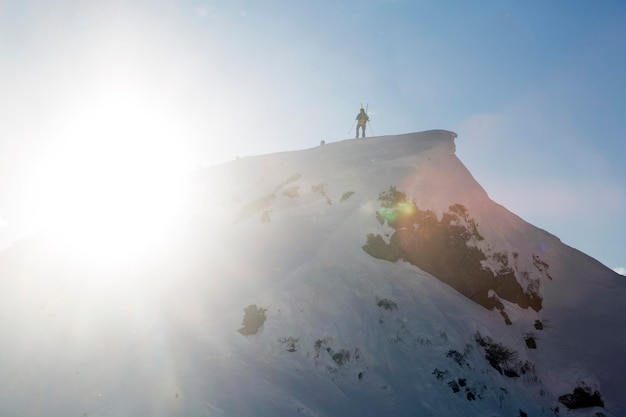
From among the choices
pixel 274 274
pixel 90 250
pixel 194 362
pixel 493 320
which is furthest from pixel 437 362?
pixel 90 250

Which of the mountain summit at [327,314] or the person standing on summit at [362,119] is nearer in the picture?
the mountain summit at [327,314]

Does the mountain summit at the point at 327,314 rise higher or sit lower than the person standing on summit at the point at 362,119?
lower

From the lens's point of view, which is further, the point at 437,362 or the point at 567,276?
the point at 567,276

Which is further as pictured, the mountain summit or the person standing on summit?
the person standing on summit

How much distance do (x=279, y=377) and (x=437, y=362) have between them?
695 cm

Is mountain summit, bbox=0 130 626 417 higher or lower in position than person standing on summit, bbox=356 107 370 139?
lower

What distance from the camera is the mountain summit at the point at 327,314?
56.5 feet

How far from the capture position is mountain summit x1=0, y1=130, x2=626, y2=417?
17234mm

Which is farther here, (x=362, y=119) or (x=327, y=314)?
(x=362, y=119)

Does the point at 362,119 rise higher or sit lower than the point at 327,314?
higher

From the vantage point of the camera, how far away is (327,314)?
21188 millimetres

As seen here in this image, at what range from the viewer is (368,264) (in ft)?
80.2

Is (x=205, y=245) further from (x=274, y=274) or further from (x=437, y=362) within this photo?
(x=437, y=362)

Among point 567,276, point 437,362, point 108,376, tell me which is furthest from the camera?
point 567,276
